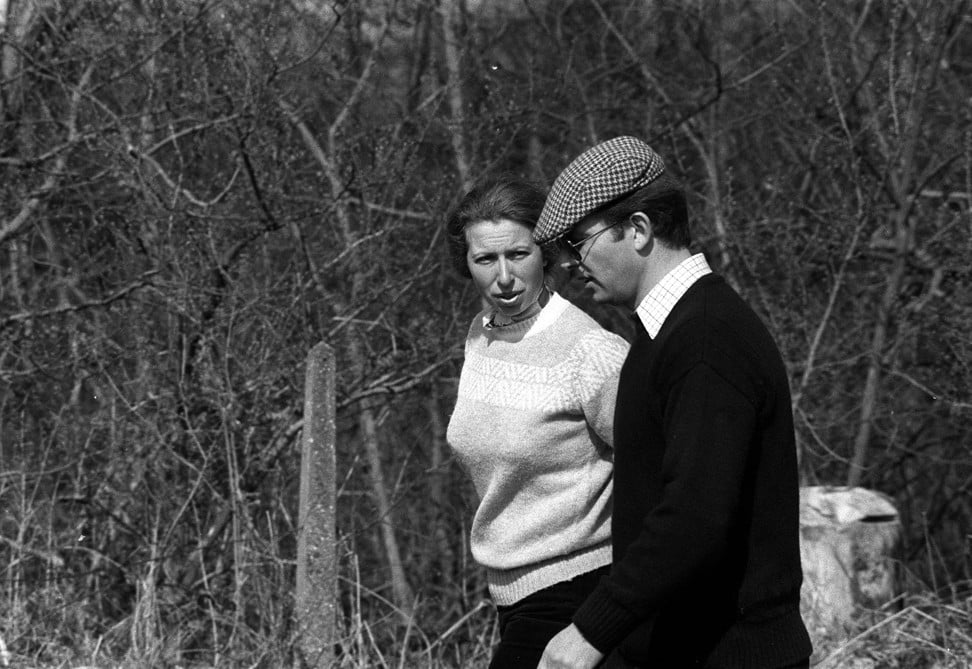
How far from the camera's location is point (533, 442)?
2723mm

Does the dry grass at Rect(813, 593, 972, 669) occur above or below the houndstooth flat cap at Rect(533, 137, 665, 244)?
below

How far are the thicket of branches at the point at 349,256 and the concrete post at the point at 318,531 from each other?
293 millimetres

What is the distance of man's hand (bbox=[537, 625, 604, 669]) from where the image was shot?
2045 millimetres

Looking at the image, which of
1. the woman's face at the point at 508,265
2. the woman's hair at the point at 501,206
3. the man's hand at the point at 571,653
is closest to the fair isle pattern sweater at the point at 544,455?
the woman's face at the point at 508,265

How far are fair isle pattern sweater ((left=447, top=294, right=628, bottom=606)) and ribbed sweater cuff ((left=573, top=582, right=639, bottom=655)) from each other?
0.64 m

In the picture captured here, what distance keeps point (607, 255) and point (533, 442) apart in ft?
2.16

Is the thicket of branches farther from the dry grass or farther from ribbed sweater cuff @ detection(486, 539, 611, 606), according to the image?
ribbed sweater cuff @ detection(486, 539, 611, 606)

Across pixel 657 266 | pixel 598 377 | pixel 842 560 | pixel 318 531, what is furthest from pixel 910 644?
pixel 657 266

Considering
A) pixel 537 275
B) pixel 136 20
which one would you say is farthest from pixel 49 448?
pixel 537 275

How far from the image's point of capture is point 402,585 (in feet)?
22.7

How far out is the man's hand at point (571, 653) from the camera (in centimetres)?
204

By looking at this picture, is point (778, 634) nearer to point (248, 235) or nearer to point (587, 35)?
point (248, 235)

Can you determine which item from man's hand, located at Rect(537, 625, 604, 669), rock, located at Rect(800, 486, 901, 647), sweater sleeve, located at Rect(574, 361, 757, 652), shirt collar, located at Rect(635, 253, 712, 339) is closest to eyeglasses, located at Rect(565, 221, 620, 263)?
shirt collar, located at Rect(635, 253, 712, 339)

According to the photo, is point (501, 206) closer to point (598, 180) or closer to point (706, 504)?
point (598, 180)
